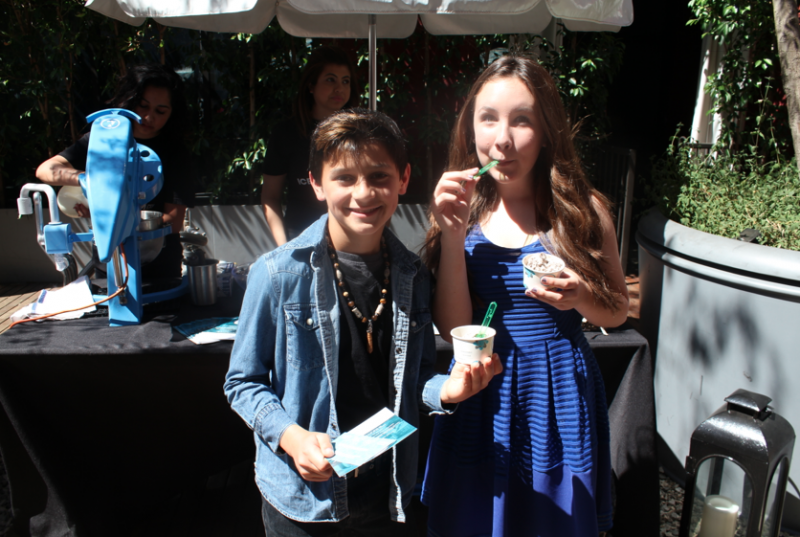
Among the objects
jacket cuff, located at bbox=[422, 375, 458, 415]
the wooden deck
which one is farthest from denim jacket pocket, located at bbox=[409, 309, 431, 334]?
the wooden deck

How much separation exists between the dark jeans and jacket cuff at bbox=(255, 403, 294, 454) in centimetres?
29

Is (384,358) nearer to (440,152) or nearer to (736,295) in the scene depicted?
(736,295)

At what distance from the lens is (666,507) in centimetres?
294

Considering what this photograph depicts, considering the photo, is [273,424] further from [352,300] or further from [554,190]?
[554,190]

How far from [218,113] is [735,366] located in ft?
19.4

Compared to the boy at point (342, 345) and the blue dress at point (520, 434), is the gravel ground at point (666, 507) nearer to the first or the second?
the blue dress at point (520, 434)

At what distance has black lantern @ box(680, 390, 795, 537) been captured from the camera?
185 cm

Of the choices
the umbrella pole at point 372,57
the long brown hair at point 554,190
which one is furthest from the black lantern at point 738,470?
the umbrella pole at point 372,57

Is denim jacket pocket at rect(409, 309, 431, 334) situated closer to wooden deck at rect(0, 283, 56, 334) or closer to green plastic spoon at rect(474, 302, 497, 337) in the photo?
green plastic spoon at rect(474, 302, 497, 337)

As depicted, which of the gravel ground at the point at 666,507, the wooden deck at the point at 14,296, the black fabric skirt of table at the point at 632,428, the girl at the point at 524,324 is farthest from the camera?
the wooden deck at the point at 14,296

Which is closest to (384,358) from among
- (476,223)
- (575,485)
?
(476,223)

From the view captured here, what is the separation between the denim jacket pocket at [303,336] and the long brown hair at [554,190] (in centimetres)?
49

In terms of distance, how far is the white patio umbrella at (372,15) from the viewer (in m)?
2.80

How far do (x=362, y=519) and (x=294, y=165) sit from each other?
2.30 m
